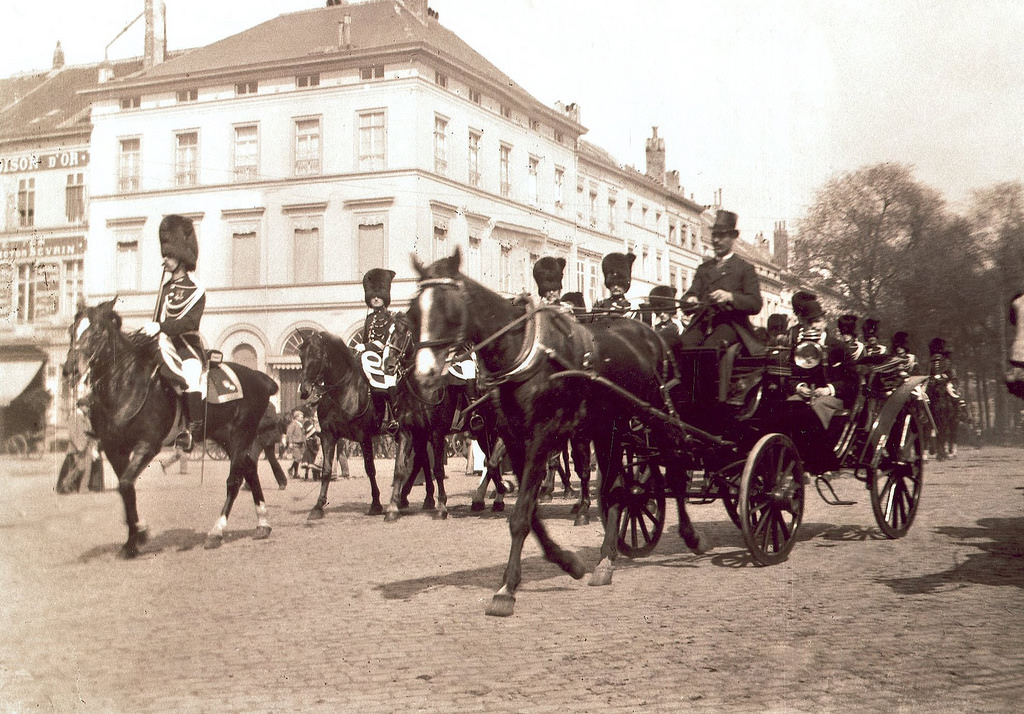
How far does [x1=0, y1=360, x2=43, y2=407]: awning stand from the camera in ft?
20.0

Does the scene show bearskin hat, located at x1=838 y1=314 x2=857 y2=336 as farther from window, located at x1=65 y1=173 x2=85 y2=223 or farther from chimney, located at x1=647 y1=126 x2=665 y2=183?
window, located at x1=65 y1=173 x2=85 y2=223

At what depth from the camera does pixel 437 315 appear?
6.36 metres

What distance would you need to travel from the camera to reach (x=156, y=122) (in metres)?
7.22

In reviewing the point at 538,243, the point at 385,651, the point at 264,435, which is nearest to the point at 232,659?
the point at 385,651

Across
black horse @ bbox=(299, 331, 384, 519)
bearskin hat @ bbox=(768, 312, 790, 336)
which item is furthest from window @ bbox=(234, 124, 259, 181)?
bearskin hat @ bbox=(768, 312, 790, 336)

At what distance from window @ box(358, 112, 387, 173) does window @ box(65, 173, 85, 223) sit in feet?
6.50

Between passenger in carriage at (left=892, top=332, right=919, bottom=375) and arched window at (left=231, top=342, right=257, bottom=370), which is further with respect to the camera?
passenger in carriage at (left=892, top=332, right=919, bottom=375)

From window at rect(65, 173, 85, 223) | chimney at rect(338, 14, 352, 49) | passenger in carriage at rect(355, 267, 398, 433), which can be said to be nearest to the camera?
window at rect(65, 173, 85, 223)

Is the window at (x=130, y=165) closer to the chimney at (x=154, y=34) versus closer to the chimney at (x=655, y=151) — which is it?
the chimney at (x=154, y=34)

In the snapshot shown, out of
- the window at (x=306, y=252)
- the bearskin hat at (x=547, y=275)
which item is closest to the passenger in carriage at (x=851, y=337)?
the bearskin hat at (x=547, y=275)

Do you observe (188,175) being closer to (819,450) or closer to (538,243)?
(538,243)

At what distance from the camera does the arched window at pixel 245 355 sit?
8.86 meters

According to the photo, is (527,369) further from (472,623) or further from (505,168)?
(505,168)

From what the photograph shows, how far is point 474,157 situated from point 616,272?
1.94 meters
